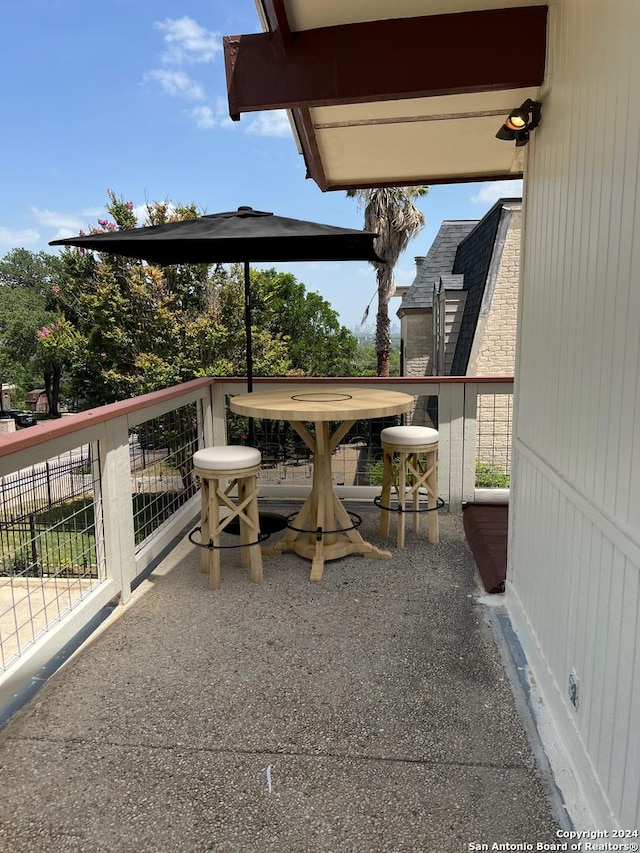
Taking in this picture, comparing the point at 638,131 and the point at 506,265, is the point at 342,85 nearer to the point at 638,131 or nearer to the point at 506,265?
the point at 638,131

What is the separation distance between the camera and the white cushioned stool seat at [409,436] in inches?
141

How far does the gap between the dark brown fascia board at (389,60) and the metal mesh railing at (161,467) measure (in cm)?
192

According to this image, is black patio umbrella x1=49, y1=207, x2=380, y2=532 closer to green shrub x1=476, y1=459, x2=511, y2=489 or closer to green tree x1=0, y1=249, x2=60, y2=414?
green shrub x1=476, y1=459, x2=511, y2=489

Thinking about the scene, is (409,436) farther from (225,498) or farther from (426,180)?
(426,180)

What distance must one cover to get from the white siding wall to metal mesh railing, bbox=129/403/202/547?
2277 mm

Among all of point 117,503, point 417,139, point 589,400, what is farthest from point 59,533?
point 417,139

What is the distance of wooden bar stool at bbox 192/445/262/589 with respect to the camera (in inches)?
120

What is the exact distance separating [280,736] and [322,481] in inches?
68.6

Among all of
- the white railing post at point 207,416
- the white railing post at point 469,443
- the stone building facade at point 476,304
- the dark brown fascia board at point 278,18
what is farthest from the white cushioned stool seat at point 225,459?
the stone building facade at point 476,304

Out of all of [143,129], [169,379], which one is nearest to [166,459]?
[169,379]

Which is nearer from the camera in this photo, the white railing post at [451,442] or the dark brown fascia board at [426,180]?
the dark brown fascia board at [426,180]

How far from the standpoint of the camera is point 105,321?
10.8 meters

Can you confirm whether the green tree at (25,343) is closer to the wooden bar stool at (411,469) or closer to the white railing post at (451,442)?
the white railing post at (451,442)

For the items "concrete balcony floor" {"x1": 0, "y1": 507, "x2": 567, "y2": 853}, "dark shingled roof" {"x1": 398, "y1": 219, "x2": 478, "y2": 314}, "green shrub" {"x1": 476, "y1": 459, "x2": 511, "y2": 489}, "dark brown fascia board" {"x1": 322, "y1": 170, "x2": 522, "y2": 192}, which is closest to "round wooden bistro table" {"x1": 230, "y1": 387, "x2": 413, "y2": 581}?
"concrete balcony floor" {"x1": 0, "y1": 507, "x2": 567, "y2": 853}
